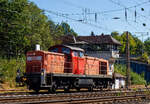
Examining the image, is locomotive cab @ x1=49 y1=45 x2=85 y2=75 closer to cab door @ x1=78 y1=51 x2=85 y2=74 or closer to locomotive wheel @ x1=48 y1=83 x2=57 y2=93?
cab door @ x1=78 y1=51 x2=85 y2=74

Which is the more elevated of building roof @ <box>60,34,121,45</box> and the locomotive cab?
building roof @ <box>60,34,121,45</box>

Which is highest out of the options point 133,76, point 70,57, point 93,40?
point 93,40

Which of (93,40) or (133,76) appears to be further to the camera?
(93,40)

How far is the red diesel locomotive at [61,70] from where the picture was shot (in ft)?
56.1

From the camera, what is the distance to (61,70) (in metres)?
18.6

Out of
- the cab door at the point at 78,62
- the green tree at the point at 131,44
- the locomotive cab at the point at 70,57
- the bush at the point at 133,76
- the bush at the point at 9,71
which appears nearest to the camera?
the locomotive cab at the point at 70,57

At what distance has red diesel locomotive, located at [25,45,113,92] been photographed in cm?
1711

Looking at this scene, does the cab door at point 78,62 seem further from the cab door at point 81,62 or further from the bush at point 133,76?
the bush at point 133,76

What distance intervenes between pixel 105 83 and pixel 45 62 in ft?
28.3

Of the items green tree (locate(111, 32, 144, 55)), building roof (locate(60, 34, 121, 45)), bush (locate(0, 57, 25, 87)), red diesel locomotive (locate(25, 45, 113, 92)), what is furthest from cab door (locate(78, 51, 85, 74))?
green tree (locate(111, 32, 144, 55))

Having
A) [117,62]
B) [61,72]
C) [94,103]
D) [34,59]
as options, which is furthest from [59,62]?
[117,62]

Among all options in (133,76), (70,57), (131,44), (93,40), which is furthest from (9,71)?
(131,44)

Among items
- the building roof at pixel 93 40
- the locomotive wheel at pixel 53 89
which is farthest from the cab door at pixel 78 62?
the building roof at pixel 93 40

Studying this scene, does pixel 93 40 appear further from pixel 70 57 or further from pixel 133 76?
pixel 70 57
